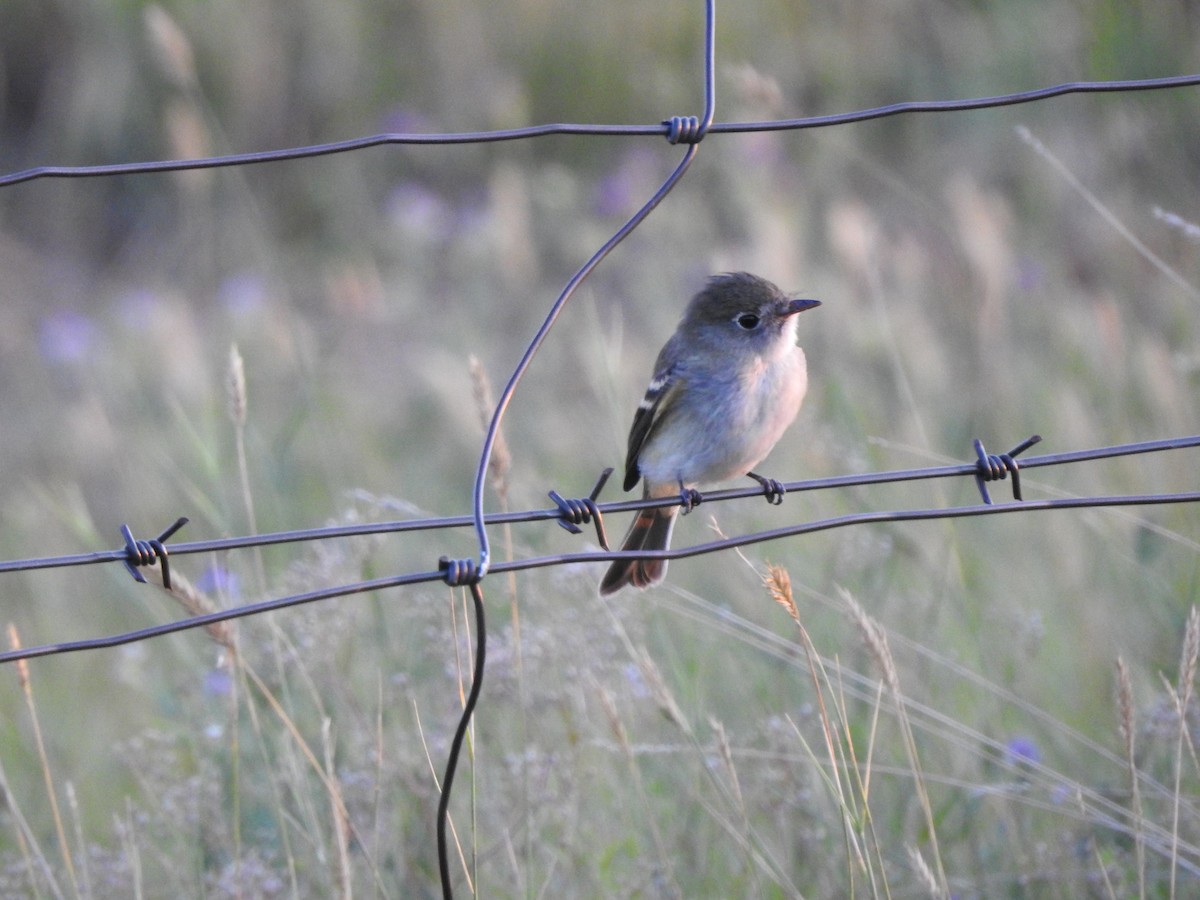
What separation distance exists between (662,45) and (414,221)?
326 centimetres

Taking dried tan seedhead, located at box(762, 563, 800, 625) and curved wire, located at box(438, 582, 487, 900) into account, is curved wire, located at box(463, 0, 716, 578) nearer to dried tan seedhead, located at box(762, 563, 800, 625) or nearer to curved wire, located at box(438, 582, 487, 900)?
curved wire, located at box(438, 582, 487, 900)

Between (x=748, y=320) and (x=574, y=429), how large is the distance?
241cm

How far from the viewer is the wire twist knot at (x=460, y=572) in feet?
7.16

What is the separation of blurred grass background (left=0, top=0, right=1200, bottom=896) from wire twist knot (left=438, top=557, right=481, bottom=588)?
0.62 m

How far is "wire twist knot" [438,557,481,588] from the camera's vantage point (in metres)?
2.18

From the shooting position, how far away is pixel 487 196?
392 inches

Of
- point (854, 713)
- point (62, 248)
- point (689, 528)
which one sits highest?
point (62, 248)

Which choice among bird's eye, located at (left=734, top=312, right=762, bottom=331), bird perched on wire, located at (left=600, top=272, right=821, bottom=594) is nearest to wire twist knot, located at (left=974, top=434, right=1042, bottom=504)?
bird perched on wire, located at (left=600, top=272, right=821, bottom=594)

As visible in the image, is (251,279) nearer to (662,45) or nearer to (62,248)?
(62,248)

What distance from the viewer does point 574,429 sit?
6656 millimetres

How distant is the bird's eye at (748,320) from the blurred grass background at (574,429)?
0.48 metres

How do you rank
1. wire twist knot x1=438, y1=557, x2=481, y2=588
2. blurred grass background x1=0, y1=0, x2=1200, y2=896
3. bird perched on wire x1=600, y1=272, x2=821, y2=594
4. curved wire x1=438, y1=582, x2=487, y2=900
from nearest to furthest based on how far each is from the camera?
curved wire x1=438, y1=582, x2=487, y2=900, wire twist knot x1=438, y1=557, x2=481, y2=588, blurred grass background x1=0, y1=0, x2=1200, y2=896, bird perched on wire x1=600, y1=272, x2=821, y2=594

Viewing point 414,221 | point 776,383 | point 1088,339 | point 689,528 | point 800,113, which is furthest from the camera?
point 800,113

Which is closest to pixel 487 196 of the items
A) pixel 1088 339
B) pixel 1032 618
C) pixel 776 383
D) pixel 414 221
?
pixel 414 221
